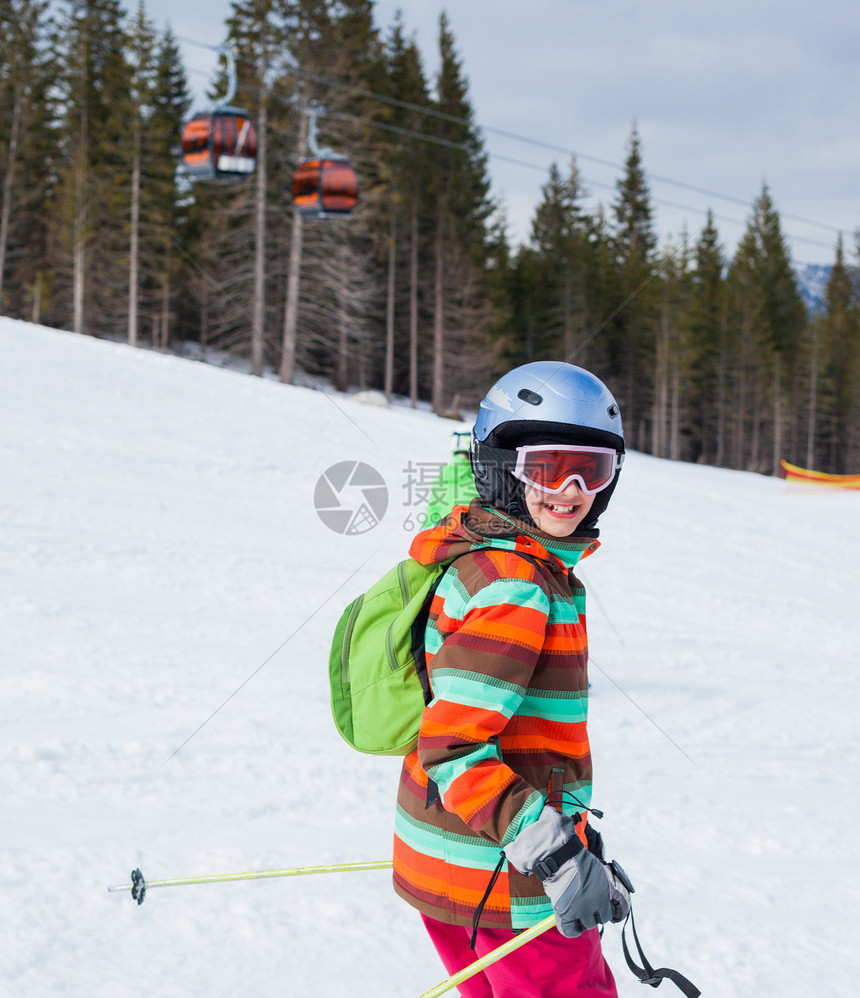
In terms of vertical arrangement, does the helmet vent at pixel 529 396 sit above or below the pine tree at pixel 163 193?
below

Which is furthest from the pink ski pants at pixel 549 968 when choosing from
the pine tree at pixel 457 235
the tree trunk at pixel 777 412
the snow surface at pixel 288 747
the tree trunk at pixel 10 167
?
the tree trunk at pixel 777 412

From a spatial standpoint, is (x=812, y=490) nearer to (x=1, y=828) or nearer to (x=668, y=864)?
(x=668, y=864)

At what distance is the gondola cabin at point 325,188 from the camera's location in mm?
14383

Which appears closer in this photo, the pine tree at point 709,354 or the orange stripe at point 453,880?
the orange stripe at point 453,880

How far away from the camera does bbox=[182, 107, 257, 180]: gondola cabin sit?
44.7 ft

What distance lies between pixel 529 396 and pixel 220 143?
13.9 m

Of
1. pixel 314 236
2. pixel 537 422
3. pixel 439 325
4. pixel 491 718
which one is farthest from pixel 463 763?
pixel 439 325

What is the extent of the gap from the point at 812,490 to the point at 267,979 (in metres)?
18.2

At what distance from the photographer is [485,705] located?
1.33 meters

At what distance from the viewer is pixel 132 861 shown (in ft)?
9.21

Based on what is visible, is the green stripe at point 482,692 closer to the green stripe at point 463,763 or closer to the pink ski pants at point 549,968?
the green stripe at point 463,763

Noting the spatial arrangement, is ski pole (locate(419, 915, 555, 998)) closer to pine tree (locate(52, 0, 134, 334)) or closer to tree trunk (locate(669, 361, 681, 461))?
pine tree (locate(52, 0, 134, 334))

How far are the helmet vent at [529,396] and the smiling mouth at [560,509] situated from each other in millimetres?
208

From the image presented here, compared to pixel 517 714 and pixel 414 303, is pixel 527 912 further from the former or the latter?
pixel 414 303
